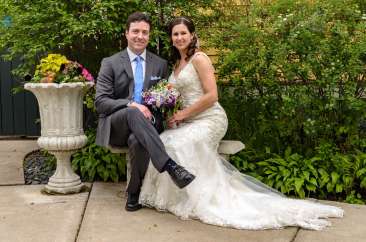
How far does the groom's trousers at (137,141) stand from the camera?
4.14 metres

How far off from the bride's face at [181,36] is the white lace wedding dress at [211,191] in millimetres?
211

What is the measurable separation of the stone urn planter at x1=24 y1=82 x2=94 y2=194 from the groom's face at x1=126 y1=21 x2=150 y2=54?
0.61 metres

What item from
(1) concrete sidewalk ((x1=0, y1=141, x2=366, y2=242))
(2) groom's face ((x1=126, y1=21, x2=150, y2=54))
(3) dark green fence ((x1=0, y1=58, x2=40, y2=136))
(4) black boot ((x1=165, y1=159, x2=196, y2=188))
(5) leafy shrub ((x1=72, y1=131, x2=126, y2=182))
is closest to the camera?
(1) concrete sidewalk ((x1=0, y1=141, x2=366, y2=242))

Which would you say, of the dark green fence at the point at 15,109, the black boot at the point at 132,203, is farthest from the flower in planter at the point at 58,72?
the dark green fence at the point at 15,109

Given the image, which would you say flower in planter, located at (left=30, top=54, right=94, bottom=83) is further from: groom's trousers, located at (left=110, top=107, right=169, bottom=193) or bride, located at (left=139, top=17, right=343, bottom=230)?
bride, located at (left=139, top=17, right=343, bottom=230)

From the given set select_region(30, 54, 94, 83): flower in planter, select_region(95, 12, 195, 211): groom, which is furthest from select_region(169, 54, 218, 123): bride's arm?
select_region(30, 54, 94, 83): flower in planter

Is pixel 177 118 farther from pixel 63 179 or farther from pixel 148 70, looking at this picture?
pixel 63 179

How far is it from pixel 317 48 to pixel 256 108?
1.01 metres

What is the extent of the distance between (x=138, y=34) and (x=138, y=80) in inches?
16.4

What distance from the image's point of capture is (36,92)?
4.79 meters

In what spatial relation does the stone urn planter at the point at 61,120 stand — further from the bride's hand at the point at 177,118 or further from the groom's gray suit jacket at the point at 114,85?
the bride's hand at the point at 177,118

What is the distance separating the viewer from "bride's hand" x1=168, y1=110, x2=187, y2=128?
15.2ft

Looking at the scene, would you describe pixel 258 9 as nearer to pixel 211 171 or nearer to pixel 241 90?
pixel 241 90

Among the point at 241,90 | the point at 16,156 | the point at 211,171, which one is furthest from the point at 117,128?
the point at 16,156
